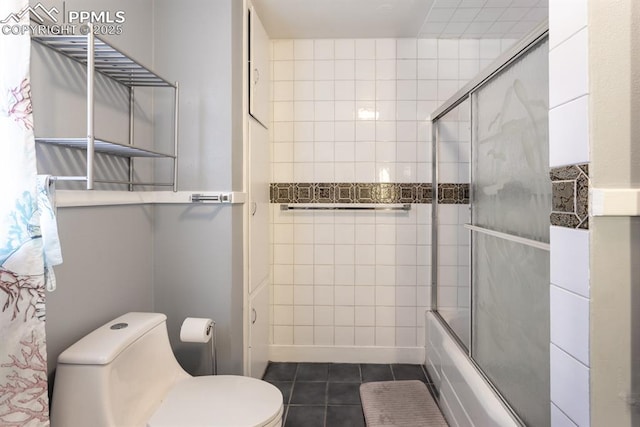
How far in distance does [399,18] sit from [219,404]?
7.28 feet

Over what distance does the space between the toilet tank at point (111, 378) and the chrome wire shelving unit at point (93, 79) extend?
20.7 inches

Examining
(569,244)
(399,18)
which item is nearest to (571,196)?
(569,244)

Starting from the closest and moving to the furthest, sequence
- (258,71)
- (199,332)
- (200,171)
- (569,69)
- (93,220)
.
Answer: (569,69) → (93,220) → (199,332) → (200,171) → (258,71)

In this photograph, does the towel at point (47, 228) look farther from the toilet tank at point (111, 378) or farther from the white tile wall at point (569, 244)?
the white tile wall at point (569, 244)

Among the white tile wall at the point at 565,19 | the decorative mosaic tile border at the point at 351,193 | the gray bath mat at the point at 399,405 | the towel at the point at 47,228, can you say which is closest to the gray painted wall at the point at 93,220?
the towel at the point at 47,228

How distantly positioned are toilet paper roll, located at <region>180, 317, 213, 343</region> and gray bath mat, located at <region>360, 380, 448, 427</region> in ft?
3.04

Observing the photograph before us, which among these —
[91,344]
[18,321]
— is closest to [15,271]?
[18,321]

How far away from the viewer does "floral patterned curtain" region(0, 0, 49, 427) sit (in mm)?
900

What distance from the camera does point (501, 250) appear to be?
140 cm

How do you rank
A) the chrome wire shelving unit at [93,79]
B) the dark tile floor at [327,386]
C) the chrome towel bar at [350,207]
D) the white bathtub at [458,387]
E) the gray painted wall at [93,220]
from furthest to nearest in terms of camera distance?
the chrome towel bar at [350,207] → the dark tile floor at [327,386] → the white bathtub at [458,387] → the gray painted wall at [93,220] → the chrome wire shelving unit at [93,79]

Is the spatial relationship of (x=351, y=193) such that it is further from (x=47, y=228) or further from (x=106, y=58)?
(x=47, y=228)

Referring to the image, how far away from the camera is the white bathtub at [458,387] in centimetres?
131

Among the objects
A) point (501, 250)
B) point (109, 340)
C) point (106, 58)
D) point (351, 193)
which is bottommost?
point (109, 340)

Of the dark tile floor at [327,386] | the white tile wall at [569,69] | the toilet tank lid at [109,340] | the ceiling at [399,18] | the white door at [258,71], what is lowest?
the dark tile floor at [327,386]
